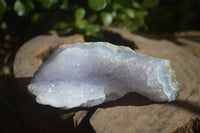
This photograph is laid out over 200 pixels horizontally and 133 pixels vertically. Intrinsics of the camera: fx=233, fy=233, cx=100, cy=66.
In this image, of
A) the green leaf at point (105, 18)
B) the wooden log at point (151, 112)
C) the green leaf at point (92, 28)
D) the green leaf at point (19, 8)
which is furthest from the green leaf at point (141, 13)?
the green leaf at point (19, 8)

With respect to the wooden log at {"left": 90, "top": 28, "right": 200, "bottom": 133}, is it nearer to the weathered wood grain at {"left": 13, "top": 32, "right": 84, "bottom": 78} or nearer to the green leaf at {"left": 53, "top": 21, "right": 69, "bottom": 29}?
the weathered wood grain at {"left": 13, "top": 32, "right": 84, "bottom": 78}

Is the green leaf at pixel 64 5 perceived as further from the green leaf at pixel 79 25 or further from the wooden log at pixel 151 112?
the wooden log at pixel 151 112

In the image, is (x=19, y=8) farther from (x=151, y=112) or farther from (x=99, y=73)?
(x=151, y=112)

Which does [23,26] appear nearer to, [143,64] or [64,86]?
[64,86]

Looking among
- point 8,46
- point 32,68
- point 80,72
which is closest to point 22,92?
point 32,68

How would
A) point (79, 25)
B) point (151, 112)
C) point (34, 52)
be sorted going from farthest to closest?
point (79, 25)
point (34, 52)
point (151, 112)

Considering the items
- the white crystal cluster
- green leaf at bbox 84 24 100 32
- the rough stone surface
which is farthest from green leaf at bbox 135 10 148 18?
the white crystal cluster

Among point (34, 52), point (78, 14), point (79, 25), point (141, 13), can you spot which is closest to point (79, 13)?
point (78, 14)
